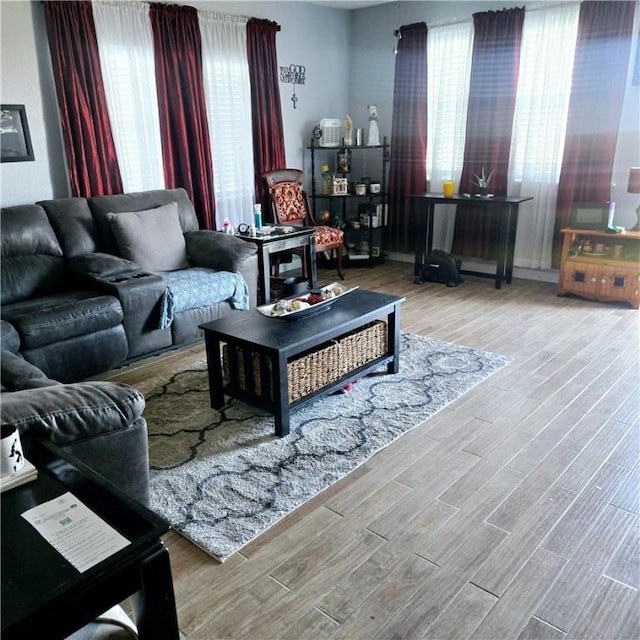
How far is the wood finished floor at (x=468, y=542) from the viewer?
1646mm

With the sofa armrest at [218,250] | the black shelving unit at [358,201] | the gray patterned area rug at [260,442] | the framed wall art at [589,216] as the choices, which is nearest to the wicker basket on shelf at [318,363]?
the gray patterned area rug at [260,442]

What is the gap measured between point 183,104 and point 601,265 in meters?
3.54

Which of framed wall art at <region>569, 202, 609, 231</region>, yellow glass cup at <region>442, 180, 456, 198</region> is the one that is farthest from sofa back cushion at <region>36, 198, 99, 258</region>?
framed wall art at <region>569, 202, 609, 231</region>

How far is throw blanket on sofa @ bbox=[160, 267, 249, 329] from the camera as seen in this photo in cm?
352

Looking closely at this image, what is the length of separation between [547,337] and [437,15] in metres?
3.32

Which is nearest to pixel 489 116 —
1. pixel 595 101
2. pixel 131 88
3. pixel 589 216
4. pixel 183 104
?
pixel 595 101

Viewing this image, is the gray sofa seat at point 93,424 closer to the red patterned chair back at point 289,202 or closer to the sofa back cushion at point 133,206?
the sofa back cushion at point 133,206

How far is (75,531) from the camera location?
117 cm

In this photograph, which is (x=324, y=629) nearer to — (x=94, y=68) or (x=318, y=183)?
(x=94, y=68)

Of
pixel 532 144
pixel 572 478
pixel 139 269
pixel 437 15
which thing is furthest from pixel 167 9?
pixel 572 478

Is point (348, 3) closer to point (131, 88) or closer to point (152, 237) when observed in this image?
point (131, 88)

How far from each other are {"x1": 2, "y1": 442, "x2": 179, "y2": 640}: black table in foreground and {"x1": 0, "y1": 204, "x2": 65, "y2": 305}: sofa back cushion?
7.92 feet

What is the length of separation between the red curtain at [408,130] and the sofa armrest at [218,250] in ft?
7.31

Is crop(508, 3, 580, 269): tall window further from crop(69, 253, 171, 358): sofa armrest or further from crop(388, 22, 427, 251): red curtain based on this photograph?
crop(69, 253, 171, 358): sofa armrest
